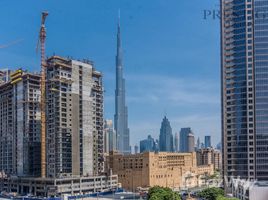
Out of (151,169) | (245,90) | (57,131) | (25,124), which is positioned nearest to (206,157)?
(151,169)

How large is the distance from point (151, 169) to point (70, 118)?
769 inches

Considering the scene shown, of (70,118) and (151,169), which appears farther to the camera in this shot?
(151,169)

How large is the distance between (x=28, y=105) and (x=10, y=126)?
7.69 meters

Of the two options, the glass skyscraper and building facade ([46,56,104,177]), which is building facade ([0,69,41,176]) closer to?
building facade ([46,56,104,177])

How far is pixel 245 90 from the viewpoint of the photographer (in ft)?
196

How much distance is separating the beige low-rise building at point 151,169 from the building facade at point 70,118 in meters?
9.72

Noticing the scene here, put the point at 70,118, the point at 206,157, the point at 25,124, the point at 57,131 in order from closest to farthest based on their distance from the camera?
the point at 57,131 → the point at 70,118 → the point at 25,124 → the point at 206,157

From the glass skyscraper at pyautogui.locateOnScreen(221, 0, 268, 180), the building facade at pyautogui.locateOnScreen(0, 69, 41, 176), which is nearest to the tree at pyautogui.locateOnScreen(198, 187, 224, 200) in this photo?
the glass skyscraper at pyautogui.locateOnScreen(221, 0, 268, 180)

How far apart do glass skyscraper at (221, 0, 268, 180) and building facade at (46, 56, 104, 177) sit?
80.1 feet

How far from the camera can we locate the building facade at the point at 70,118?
7038cm

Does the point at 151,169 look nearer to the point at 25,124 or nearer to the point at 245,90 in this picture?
the point at 25,124

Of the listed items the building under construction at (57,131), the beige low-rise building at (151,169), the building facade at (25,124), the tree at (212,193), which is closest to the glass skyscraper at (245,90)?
the tree at (212,193)

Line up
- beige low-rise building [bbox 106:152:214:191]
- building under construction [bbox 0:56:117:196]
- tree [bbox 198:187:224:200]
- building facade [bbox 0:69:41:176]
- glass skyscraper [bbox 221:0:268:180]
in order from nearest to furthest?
tree [bbox 198:187:224:200]
glass skyscraper [bbox 221:0:268:180]
building under construction [bbox 0:56:117:196]
building facade [bbox 0:69:41:176]
beige low-rise building [bbox 106:152:214:191]

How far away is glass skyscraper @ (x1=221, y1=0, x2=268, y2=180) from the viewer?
5878 centimetres
